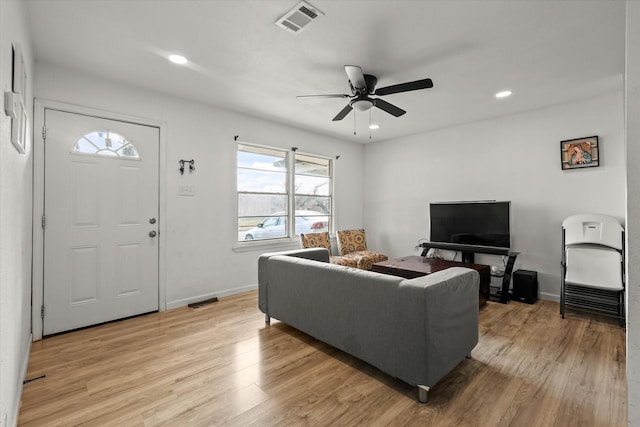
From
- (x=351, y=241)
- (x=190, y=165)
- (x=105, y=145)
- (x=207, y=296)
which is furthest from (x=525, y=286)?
(x=105, y=145)

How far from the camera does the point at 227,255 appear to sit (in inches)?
160

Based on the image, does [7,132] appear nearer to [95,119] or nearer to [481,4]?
[95,119]

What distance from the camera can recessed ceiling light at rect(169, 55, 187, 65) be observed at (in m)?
2.65

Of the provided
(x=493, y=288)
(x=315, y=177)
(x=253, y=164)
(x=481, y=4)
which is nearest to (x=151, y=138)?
(x=253, y=164)

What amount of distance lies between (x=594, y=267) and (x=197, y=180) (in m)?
4.72

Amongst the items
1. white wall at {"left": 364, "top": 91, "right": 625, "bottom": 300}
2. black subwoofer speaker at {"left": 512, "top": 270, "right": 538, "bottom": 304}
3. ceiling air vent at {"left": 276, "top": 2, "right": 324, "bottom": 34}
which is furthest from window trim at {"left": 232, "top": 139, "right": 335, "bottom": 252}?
black subwoofer speaker at {"left": 512, "top": 270, "right": 538, "bottom": 304}

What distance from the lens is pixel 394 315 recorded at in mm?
1896

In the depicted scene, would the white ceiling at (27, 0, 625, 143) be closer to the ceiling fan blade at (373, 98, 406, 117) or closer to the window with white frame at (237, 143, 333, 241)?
the ceiling fan blade at (373, 98, 406, 117)

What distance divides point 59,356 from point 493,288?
4.98 meters

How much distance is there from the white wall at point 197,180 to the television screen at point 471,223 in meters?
2.82

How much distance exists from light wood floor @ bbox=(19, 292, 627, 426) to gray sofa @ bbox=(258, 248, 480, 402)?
0.17m

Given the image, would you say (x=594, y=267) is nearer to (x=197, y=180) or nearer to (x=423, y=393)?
(x=423, y=393)

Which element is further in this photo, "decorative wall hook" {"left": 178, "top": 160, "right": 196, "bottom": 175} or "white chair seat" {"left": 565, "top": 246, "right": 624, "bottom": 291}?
"decorative wall hook" {"left": 178, "top": 160, "right": 196, "bottom": 175}

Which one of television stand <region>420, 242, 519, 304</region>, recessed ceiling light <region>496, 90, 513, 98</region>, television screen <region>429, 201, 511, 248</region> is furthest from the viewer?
television screen <region>429, 201, 511, 248</region>
